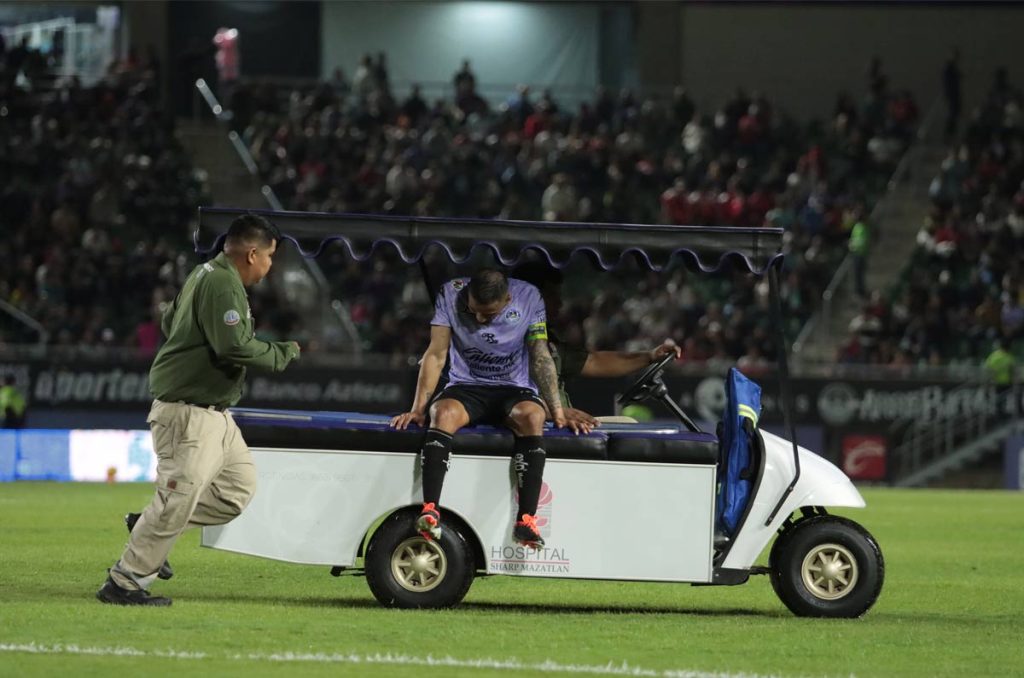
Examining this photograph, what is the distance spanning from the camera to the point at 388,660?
8.16 meters

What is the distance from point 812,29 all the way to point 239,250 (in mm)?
32046

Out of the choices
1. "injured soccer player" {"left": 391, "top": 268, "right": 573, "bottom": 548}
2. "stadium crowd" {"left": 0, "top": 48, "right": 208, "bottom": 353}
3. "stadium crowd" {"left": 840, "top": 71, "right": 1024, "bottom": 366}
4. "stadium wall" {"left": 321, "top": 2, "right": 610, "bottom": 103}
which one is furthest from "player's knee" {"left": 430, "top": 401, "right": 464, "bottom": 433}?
"stadium wall" {"left": 321, "top": 2, "right": 610, "bottom": 103}

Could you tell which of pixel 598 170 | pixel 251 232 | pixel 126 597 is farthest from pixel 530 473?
pixel 598 170

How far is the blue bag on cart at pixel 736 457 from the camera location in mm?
10461

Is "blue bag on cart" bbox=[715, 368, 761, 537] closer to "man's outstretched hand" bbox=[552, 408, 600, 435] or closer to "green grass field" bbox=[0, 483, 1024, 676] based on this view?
"green grass field" bbox=[0, 483, 1024, 676]

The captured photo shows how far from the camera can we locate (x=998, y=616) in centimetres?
1115

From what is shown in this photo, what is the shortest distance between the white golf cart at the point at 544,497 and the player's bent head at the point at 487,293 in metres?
0.16

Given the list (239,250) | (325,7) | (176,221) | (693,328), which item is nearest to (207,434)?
(239,250)

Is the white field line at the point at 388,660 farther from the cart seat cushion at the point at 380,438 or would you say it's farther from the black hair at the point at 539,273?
the black hair at the point at 539,273

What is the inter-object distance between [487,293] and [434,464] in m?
0.98

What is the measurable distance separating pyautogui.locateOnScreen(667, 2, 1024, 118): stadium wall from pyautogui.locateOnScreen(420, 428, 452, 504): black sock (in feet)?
100

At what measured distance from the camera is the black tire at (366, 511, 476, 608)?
1023 centimetres

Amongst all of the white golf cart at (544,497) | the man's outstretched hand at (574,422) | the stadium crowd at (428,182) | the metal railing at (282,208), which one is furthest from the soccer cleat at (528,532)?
the stadium crowd at (428,182)

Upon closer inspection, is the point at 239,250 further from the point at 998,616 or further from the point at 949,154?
the point at 949,154
